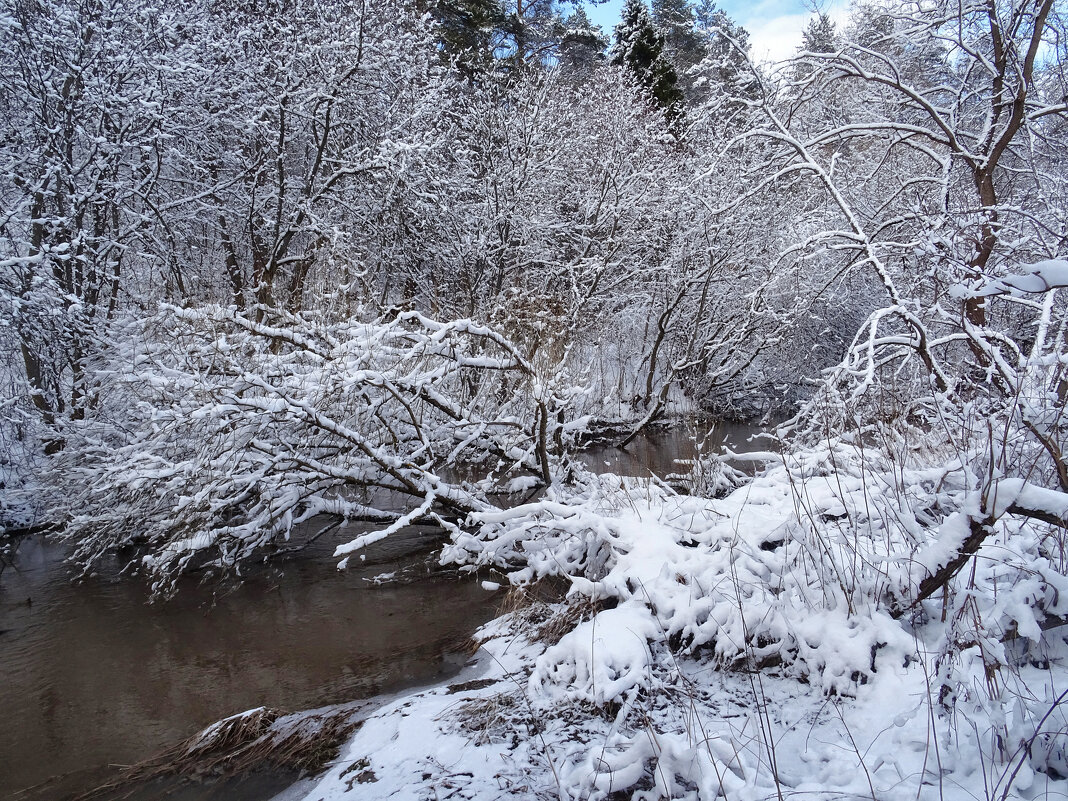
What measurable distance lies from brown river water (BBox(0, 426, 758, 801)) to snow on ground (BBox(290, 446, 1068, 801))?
3.68 feet

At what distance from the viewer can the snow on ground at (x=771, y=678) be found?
2045mm

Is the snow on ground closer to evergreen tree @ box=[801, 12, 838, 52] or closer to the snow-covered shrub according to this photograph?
the snow-covered shrub

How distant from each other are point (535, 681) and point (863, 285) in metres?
14.2

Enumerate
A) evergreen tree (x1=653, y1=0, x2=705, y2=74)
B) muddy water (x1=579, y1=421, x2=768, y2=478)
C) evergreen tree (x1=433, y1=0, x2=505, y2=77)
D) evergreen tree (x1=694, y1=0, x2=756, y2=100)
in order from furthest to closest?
evergreen tree (x1=653, y1=0, x2=705, y2=74) < evergreen tree (x1=433, y1=0, x2=505, y2=77) < muddy water (x1=579, y1=421, x2=768, y2=478) < evergreen tree (x1=694, y1=0, x2=756, y2=100)

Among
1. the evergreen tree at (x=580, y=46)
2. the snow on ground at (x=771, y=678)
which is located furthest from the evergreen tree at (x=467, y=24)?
the snow on ground at (x=771, y=678)

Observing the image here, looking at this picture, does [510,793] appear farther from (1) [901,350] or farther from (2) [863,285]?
(2) [863,285]

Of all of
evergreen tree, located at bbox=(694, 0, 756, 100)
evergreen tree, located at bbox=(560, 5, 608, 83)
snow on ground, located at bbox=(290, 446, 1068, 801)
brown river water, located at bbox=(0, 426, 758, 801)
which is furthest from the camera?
evergreen tree, located at bbox=(560, 5, 608, 83)

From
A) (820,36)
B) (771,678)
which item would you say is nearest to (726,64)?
(820,36)

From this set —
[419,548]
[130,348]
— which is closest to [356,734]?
[419,548]

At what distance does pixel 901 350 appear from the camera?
4.52 metres

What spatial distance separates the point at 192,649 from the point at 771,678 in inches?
187

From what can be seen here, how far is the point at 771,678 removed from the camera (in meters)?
2.93

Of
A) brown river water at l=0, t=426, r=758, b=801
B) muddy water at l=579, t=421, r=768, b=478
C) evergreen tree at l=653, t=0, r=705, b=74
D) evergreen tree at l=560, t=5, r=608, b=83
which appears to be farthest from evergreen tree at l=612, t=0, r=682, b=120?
brown river water at l=0, t=426, r=758, b=801

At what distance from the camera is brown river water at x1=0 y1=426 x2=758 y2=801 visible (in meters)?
3.97
